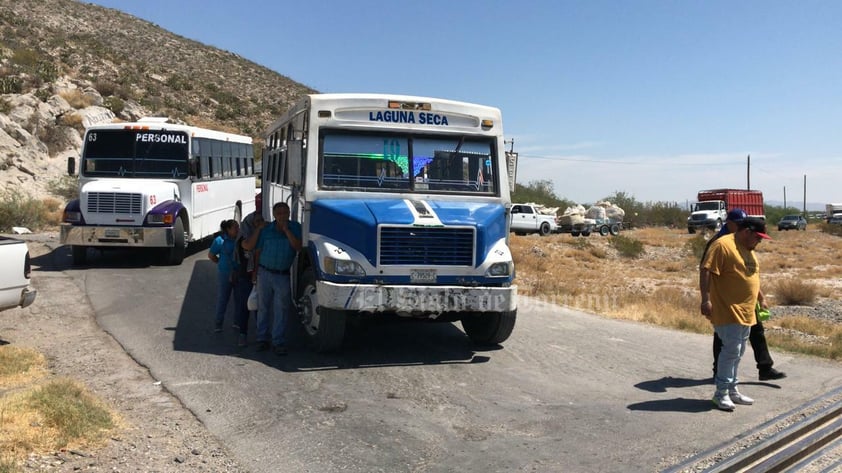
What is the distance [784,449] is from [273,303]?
5532 mm

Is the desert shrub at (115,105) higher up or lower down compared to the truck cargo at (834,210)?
higher up

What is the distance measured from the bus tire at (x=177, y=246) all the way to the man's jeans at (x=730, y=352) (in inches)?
469

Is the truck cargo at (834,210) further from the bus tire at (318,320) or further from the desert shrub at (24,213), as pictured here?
the bus tire at (318,320)

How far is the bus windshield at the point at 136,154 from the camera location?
1611 cm

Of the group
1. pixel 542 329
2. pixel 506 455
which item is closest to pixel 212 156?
pixel 542 329

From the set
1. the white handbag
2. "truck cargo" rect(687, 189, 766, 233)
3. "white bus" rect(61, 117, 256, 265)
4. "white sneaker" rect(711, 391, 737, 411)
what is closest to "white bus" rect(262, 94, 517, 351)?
the white handbag

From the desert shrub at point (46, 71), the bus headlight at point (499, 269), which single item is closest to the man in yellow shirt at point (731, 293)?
the bus headlight at point (499, 269)

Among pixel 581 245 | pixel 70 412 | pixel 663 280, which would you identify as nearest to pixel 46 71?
pixel 581 245

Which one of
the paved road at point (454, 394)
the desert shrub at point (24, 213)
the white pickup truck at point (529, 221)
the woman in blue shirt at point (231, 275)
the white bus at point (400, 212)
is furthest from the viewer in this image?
the white pickup truck at point (529, 221)

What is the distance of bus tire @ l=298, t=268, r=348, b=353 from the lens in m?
8.27

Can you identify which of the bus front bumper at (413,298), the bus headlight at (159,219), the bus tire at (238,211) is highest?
the bus tire at (238,211)

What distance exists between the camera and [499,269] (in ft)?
27.6

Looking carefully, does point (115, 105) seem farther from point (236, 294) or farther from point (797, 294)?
point (797, 294)

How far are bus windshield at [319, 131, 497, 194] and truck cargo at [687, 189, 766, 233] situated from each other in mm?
43178
